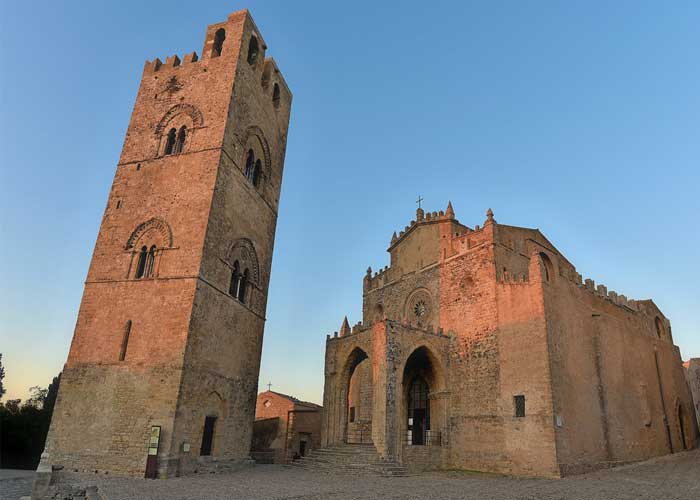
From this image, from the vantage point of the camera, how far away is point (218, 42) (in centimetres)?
2197

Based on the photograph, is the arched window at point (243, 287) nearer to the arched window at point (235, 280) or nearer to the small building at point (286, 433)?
the arched window at point (235, 280)

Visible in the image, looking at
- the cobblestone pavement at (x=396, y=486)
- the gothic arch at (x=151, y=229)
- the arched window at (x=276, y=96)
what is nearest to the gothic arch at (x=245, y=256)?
the gothic arch at (x=151, y=229)

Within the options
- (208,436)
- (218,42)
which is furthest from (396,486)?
(218,42)

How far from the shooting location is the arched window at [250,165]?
21156 mm

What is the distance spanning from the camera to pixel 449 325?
2077cm

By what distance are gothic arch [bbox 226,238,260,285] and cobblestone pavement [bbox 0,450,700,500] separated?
25.8 ft

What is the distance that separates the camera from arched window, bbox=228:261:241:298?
63.2 ft

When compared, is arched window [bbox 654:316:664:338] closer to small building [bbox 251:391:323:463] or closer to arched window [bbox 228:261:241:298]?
small building [bbox 251:391:323:463]

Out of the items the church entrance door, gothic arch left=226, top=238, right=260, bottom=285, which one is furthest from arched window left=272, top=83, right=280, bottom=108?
the church entrance door

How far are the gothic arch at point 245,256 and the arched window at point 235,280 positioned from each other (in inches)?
9.7

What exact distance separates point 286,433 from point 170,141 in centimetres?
1708

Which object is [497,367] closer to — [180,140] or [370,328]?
[370,328]

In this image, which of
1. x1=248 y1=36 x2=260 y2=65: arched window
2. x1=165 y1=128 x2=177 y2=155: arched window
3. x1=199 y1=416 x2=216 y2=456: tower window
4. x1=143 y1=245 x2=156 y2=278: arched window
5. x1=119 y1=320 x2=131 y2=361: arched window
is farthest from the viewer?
x1=248 y1=36 x2=260 y2=65: arched window

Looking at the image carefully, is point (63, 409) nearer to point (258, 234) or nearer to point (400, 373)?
point (258, 234)
